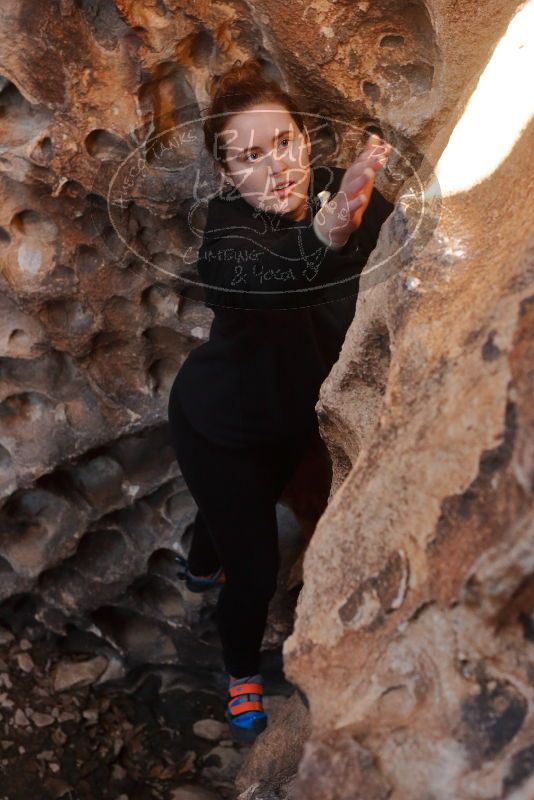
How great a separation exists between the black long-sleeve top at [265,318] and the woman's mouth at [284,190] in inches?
1.2

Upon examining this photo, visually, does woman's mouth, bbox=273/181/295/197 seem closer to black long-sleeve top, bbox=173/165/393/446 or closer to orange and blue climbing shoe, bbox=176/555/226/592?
black long-sleeve top, bbox=173/165/393/446

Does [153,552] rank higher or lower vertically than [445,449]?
lower

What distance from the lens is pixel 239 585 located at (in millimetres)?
1646

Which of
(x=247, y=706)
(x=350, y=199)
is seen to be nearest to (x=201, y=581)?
(x=247, y=706)

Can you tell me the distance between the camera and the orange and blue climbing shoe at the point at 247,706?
70.0 inches

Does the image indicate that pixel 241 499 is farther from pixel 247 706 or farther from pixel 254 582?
pixel 247 706

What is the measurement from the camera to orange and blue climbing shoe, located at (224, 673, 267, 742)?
1.78 metres

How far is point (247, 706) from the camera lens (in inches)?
70.1

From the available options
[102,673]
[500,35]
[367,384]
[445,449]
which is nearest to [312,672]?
[445,449]

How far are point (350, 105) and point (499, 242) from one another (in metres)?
0.59

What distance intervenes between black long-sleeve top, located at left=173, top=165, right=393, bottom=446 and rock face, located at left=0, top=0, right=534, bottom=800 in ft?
0.44

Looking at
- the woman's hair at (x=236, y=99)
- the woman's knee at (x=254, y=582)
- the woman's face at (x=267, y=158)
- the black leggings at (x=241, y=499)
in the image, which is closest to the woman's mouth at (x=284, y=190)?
the woman's face at (x=267, y=158)

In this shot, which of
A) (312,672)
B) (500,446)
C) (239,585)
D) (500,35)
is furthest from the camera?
(239,585)

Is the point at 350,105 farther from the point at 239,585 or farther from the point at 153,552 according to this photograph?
the point at 153,552
